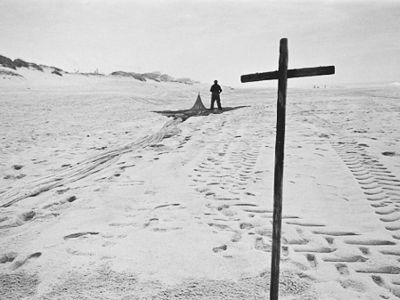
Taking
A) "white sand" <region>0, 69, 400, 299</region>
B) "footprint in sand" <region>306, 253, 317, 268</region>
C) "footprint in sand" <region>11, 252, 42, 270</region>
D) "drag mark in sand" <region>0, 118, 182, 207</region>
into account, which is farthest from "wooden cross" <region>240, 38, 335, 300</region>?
"drag mark in sand" <region>0, 118, 182, 207</region>

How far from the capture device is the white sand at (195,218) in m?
2.25

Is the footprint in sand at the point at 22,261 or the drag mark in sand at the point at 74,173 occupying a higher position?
the drag mark in sand at the point at 74,173

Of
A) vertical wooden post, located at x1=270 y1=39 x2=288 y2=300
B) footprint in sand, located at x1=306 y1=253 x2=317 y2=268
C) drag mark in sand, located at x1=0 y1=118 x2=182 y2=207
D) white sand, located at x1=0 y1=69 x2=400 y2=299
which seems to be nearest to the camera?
vertical wooden post, located at x1=270 y1=39 x2=288 y2=300

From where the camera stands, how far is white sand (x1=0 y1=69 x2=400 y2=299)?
225 cm

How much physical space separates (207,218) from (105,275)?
1.23 m

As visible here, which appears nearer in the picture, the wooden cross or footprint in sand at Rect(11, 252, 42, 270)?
the wooden cross

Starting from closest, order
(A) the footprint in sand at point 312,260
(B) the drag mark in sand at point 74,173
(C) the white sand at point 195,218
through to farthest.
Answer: (C) the white sand at point 195,218, (A) the footprint in sand at point 312,260, (B) the drag mark in sand at point 74,173

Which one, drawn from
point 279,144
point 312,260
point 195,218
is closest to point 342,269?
point 312,260

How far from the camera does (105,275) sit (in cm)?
234

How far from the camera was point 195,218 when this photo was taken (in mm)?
3234

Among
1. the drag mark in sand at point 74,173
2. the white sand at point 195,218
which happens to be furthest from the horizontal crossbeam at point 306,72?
the drag mark in sand at point 74,173

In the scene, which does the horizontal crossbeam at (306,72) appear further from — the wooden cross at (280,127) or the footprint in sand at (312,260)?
the footprint in sand at (312,260)

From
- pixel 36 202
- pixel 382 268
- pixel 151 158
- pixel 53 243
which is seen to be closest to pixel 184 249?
pixel 53 243

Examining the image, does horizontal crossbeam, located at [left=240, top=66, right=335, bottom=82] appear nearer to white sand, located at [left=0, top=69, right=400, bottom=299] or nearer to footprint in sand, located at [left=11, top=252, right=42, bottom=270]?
white sand, located at [left=0, top=69, right=400, bottom=299]
